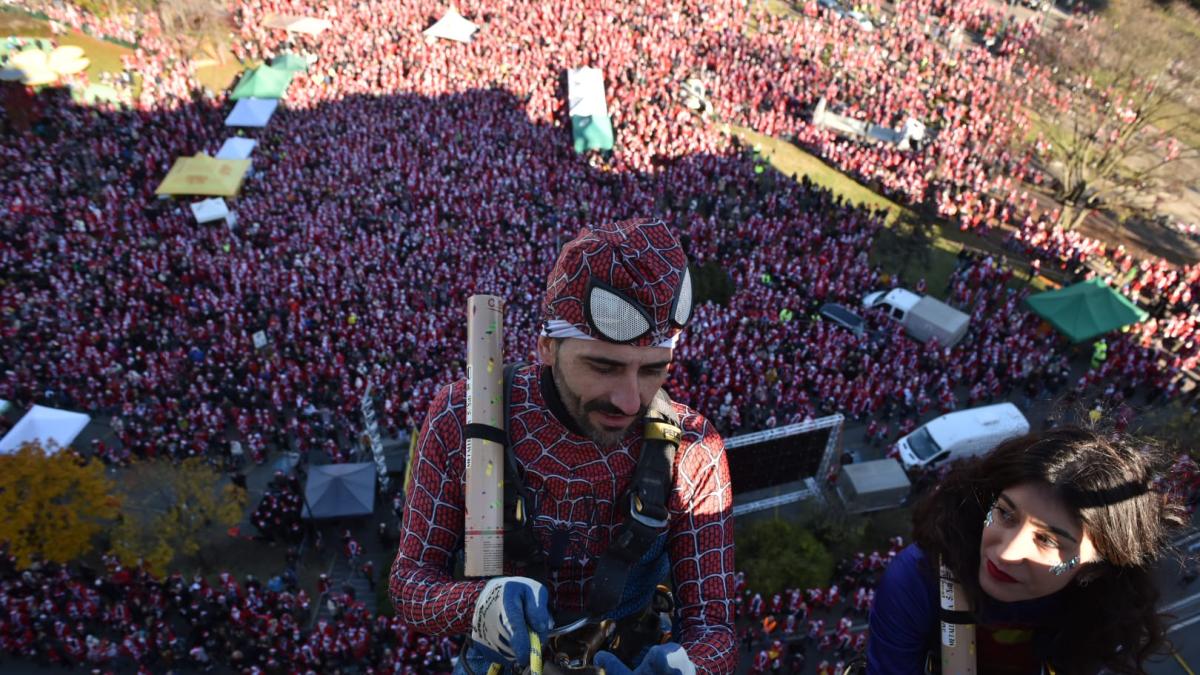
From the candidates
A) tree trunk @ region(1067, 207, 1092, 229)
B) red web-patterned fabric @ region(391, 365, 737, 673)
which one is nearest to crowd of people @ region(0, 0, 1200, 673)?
tree trunk @ region(1067, 207, 1092, 229)

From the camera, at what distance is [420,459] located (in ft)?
10.4

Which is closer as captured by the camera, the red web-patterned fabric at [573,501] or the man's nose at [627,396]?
the man's nose at [627,396]

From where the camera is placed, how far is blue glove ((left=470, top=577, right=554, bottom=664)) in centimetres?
242

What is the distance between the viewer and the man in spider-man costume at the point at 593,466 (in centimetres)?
268

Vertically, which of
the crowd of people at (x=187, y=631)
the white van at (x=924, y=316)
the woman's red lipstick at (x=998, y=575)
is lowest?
the crowd of people at (x=187, y=631)

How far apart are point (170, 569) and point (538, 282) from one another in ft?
37.6

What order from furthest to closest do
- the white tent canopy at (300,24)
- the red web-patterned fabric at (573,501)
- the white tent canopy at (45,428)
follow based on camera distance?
the white tent canopy at (300,24) → the white tent canopy at (45,428) → the red web-patterned fabric at (573,501)

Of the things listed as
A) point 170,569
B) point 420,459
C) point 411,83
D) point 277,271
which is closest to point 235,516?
point 170,569

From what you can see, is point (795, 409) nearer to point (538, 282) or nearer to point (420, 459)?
point (538, 282)

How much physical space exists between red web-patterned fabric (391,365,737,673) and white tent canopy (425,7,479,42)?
3464 cm

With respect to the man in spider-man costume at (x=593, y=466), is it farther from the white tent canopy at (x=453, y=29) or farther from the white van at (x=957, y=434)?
the white tent canopy at (x=453, y=29)

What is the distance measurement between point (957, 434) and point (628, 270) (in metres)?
15.2

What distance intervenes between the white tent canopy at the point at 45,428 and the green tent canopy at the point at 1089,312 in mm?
25739

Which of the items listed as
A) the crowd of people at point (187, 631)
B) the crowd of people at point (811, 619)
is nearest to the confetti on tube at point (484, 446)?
the crowd of people at point (187, 631)
